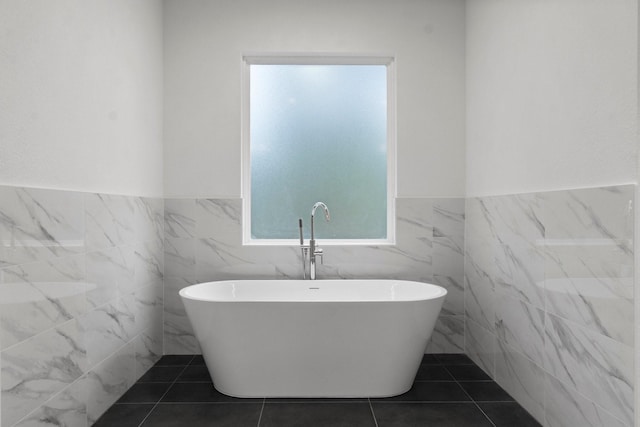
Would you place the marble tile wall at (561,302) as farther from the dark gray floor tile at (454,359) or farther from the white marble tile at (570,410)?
the dark gray floor tile at (454,359)

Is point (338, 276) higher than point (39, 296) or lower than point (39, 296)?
lower

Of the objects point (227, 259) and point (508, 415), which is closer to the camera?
point (508, 415)

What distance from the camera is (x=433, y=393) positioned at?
7.64 feet

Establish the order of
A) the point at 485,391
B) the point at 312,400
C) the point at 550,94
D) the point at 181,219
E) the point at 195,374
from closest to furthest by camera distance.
→ the point at 550,94 → the point at 312,400 → the point at 485,391 → the point at 195,374 → the point at 181,219

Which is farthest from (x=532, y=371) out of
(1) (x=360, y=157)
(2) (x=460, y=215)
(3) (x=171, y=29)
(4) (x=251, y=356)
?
(3) (x=171, y=29)

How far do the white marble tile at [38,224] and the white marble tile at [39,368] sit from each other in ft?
1.09

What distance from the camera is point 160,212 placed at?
2895 millimetres

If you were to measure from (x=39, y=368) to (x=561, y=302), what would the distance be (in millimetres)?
2211

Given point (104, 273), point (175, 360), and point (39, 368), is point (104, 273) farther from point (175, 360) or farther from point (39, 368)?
point (175, 360)

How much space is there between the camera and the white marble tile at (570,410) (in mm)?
1582

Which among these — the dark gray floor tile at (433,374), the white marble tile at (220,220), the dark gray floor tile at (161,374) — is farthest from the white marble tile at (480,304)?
the dark gray floor tile at (161,374)

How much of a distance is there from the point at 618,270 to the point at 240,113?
241 cm

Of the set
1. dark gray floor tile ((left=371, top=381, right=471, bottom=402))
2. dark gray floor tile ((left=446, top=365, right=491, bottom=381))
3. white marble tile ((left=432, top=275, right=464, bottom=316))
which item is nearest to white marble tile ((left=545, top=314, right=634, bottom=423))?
dark gray floor tile ((left=371, top=381, right=471, bottom=402))

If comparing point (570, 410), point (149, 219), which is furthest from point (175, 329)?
point (570, 410)
